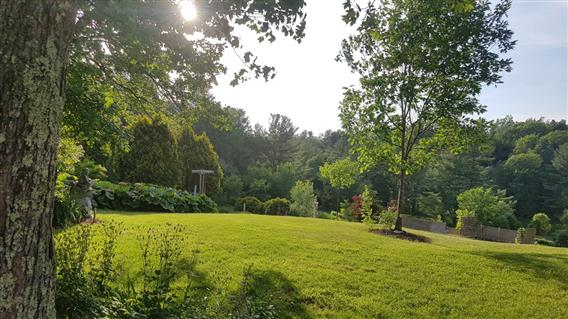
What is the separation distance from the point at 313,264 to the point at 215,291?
1.98 m

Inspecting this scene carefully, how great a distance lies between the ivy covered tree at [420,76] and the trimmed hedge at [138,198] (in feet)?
20.7

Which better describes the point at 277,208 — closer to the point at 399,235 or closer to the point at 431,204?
the point at 399,235

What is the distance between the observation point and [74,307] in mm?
2811

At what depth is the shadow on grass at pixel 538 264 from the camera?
608 centimetres

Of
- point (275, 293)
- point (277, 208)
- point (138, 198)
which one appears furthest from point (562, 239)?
point (275, 293)

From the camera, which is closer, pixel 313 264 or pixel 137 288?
pixel 137 288

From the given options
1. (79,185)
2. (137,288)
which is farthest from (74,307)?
(79,185)

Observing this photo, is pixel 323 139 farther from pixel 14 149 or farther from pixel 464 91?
pixel 14 149

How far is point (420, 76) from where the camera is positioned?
34.1ft

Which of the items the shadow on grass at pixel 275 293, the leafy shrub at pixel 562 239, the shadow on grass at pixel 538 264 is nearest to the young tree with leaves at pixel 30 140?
the shadow on grass at pixel 275 293

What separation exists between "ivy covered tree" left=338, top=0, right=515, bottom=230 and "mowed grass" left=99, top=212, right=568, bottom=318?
398 cm

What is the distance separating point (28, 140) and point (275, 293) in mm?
3280

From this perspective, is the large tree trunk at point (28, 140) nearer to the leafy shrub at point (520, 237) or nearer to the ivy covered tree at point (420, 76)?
the ivy covered tree at point (420, 76)

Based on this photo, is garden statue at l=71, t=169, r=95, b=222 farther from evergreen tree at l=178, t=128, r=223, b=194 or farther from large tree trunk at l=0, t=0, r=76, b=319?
evergreen tree at l=178, t=128, r=223, b=194
